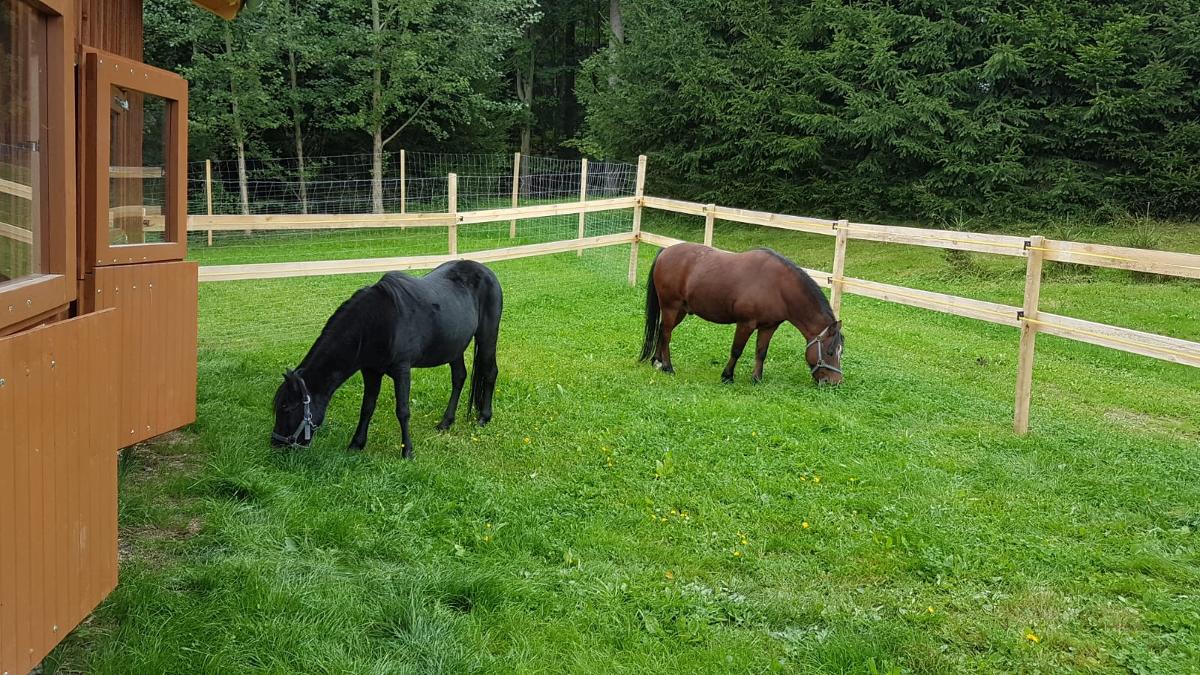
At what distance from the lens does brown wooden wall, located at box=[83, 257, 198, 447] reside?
3977 millimetres

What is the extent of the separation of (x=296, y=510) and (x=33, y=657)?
2016 mm

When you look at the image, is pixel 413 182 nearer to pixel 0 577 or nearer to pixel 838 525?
pixel 838 525

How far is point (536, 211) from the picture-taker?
33.8 feet

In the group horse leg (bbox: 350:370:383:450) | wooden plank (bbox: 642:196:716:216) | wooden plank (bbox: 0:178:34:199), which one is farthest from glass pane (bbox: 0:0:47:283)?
wooden plank (bbox: 642:196:716:216)

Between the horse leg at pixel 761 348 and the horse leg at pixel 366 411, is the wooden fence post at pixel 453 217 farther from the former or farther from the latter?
the horse leg at pixel 366 411

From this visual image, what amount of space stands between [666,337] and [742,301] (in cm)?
82

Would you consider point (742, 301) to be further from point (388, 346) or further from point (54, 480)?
point (54, 480)

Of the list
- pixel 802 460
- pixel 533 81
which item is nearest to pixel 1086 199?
pixel 802 460

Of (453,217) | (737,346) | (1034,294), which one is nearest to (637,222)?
(453,217)

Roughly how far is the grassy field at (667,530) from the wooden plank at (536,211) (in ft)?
6.94

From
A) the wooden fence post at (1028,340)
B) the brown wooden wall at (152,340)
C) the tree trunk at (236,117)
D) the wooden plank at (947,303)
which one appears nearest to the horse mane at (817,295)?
the wooden plank at (947,303)

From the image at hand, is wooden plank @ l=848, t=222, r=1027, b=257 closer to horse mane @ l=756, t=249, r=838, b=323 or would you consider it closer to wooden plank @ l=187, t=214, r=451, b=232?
horse mane @ l=756, t=249, r=838, b=323

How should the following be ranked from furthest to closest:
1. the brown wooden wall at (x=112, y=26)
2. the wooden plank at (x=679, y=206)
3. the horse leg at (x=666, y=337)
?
the wooden plank at (x=679, y=206), the horse leg at (x=666, y=337), the brown wooden wall at (x=112, y=26)

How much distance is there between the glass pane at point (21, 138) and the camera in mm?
2131
